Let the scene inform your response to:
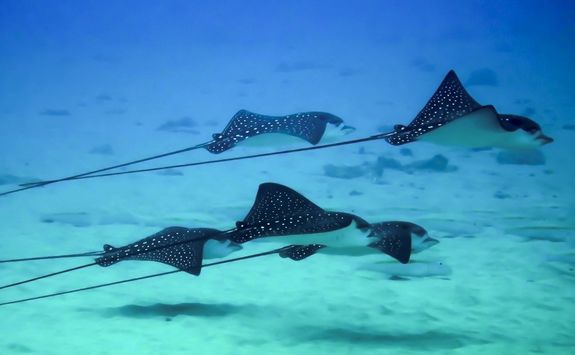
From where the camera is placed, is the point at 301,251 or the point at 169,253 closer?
the point at 169,253

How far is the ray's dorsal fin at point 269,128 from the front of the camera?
7.28 metres

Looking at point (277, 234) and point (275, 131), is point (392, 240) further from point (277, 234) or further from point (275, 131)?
point (275, 131)

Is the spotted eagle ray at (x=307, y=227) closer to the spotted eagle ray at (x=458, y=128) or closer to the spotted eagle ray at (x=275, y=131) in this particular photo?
the spotted eagle ray at (x=458, y=128)

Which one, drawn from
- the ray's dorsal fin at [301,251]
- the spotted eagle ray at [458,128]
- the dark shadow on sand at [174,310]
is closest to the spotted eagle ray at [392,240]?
the ray's dorsal fin at [301,251]

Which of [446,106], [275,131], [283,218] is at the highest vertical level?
[275,131]

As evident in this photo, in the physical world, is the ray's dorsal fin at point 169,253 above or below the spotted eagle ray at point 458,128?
below

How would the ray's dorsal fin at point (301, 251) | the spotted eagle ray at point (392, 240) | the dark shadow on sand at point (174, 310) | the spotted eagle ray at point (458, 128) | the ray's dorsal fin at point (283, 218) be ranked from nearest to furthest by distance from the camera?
1. the ray's dorsal fin at point (283, 218)
2. the spotted eagle ray at point (392, 240)
3. the spotted eagle ray at point (458, 128)
4. the ray's dorsal fin at point (301, 251)
5. the dark shadow on sand at point (174, 310)

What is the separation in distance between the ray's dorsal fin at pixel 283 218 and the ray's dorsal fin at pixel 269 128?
2.97m

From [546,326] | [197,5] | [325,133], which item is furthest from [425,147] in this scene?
[197,5]

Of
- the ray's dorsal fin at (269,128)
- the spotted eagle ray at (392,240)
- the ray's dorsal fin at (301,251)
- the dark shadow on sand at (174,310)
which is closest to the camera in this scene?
the spotted eagle ray at (392,240)

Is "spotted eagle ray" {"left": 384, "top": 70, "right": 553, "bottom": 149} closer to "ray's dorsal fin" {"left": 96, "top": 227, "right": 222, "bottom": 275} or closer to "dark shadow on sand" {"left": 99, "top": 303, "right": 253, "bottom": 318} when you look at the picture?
"ray's dorsal fin" {"left": 96, "top": 227, "right": 222, "bottom": 275}

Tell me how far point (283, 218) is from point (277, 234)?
0.19m

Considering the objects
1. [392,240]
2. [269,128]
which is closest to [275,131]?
[269,128]

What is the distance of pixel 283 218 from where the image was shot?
4.23 m
